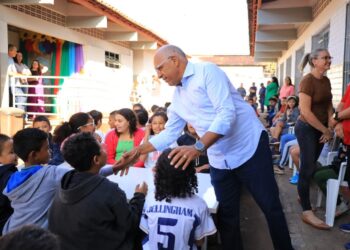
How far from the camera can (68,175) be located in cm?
222

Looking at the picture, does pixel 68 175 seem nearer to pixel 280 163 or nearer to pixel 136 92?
pixel 280 163

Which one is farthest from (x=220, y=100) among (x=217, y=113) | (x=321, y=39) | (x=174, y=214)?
(x=321, y=39)

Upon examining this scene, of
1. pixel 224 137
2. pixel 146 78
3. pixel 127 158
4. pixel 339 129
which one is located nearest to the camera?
pixel 224 137

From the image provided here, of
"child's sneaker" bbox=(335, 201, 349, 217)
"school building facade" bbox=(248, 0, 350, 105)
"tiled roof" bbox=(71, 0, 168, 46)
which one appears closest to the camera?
"child's sneaker" bbox=(335, 201, 349, 217)

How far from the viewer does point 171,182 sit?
2.14m

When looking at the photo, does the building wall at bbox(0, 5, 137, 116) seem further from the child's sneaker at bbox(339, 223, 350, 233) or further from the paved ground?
the child's sneaker at bbox(339, 223, 350, 233)

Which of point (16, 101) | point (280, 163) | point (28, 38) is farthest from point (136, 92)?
point (280, 163)

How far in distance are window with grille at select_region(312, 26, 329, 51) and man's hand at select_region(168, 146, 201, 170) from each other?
6063 mm

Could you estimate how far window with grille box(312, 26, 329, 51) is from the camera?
7414mm

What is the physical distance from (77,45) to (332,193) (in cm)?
943

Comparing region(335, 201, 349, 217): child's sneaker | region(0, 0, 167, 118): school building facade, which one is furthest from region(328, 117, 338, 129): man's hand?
region(0, 0, 167, 118): school building facade

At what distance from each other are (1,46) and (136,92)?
793 centimetres

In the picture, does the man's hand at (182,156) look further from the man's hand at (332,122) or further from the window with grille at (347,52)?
the window with grille at (347,52)

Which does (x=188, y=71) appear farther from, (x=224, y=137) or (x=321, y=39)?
(x=321, y=39)
